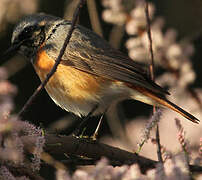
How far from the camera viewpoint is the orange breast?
406cm

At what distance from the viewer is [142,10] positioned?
427 cm

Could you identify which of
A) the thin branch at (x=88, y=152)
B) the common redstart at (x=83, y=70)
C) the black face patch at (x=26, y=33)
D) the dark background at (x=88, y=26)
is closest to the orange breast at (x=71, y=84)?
the common redstart at (x=83, y=70)

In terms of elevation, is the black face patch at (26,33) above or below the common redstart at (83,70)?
above

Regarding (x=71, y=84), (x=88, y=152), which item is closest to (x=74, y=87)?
(x=71, y=84)

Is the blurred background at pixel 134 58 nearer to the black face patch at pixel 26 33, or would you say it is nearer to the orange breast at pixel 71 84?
the orange breast at pixel 71 84

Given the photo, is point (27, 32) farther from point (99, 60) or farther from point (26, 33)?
point (99, 60)

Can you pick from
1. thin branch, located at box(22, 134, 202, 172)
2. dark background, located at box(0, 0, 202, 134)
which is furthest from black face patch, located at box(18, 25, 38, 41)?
thin branch, located at box(22, 134, 202, 172)

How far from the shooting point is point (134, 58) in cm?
449

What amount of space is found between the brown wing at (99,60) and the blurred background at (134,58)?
0.59ft

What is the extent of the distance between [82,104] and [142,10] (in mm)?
1138

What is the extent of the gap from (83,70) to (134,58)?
61 cm

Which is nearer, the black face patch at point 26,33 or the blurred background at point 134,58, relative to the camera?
the blurred background at point 134,58

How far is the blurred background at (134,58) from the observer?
4266mm

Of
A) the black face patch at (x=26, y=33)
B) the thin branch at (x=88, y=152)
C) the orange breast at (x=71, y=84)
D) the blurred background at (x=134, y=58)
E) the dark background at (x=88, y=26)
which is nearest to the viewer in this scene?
the thin branch at (x=88, y=152)
